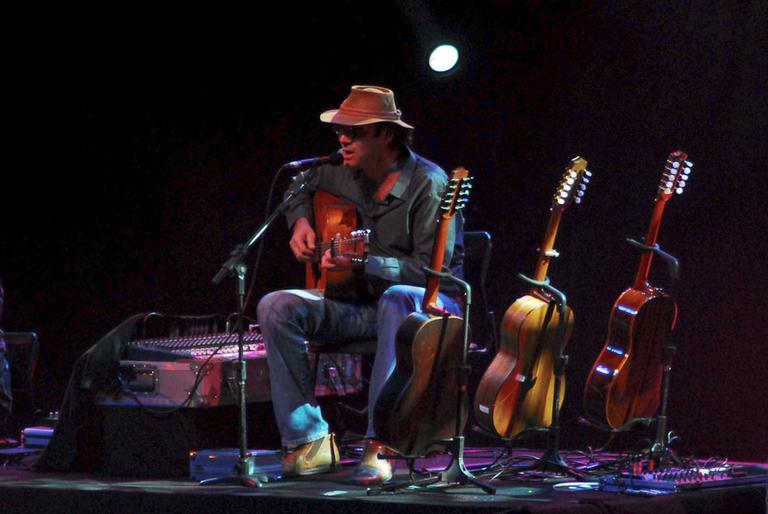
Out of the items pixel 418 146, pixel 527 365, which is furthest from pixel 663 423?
pixel 418 146

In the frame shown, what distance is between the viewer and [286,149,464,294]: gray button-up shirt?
4.58m

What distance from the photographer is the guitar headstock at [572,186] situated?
4561 mm

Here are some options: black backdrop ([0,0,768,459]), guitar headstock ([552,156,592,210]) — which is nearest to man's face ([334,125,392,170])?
guitar headstock ([552,156,592,210])

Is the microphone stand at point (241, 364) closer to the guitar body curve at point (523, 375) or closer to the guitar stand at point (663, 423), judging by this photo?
the guitar body curve at point (523, 375)

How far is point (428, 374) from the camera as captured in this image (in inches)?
165

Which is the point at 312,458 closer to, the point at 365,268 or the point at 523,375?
the point at 365,268

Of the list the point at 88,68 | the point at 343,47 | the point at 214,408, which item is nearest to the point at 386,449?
the point at 214,408

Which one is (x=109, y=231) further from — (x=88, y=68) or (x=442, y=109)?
(x=442, y=109)

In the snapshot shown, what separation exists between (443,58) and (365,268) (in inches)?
68.5

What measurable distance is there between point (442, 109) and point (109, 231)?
2.08 meters

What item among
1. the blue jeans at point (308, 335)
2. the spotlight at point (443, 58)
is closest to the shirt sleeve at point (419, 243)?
the blue jeans at point (308, 335)

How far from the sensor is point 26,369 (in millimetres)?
5805

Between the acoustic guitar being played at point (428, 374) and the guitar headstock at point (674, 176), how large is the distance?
87 centimetres

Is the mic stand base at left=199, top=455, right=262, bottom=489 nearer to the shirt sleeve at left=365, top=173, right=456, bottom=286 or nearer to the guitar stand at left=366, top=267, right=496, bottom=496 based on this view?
the guitar stand at left=366, top=267, right=496, bottom=496
